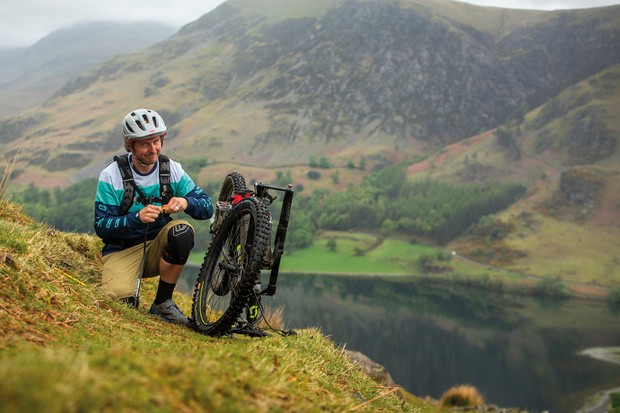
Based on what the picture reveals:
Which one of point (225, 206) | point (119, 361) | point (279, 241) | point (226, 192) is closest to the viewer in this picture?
point (119, 361)

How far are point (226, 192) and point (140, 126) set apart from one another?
12.0 ft

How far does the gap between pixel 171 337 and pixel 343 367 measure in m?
2.46

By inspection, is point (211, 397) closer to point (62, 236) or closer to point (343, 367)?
point (343, 367)

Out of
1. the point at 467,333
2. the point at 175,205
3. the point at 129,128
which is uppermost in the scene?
the point at 129,128

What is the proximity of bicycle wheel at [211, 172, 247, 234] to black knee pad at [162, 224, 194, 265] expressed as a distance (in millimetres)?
1669

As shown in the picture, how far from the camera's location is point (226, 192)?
1160cm

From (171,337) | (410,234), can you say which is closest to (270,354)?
(171,337)

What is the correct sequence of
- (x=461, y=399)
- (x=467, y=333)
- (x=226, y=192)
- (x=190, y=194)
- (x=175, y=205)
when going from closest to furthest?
(x=175, y=205) < (x=190, y=194) < (x=226, y=192) < (x=461, y=399) < (x=467, y=333)

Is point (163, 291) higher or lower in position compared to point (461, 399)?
higher

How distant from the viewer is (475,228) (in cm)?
19262

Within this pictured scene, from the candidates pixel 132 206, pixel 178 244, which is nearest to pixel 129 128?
pixel 132 206

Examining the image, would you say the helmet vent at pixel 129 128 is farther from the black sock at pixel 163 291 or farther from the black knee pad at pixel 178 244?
the black sock at pixel 163 291

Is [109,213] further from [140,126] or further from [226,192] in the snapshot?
[226,192]

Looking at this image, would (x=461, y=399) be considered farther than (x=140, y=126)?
Yes
